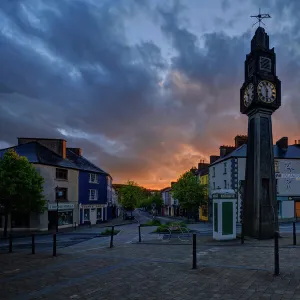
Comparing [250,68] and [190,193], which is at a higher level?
[250,68]

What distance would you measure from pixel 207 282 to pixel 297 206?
4090 centimetres

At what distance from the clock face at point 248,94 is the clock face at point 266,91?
0.50 m

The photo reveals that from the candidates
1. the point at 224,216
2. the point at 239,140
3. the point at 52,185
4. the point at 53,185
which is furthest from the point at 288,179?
the point at 52,185

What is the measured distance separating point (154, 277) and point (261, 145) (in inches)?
499

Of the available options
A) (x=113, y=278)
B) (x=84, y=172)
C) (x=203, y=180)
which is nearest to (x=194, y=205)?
(x=203, y=180)

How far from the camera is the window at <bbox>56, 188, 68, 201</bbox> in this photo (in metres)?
37.3

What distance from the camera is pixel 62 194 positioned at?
126ft

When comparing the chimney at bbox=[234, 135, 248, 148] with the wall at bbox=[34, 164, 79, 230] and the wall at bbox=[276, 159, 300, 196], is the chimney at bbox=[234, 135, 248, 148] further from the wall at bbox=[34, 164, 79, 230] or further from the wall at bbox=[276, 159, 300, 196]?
the wall at bbox=[34, 164, 79, 230]

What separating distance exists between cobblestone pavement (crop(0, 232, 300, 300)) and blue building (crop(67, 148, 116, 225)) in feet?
99.1

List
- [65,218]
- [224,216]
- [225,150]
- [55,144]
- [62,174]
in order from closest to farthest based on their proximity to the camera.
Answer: [224,216]
[65,218]
[62,174]
[55,144]
[225,150]

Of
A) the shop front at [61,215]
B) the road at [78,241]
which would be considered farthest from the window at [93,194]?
→ the road at [78,241]

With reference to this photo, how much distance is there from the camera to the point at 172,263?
1048 centimetres

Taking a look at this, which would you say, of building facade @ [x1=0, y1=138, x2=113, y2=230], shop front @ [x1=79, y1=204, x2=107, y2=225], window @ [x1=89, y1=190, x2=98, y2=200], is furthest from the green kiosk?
window @ [x1=89, y1=190, x2=98, y2=200]

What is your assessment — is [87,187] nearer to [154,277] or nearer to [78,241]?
[78,241]
